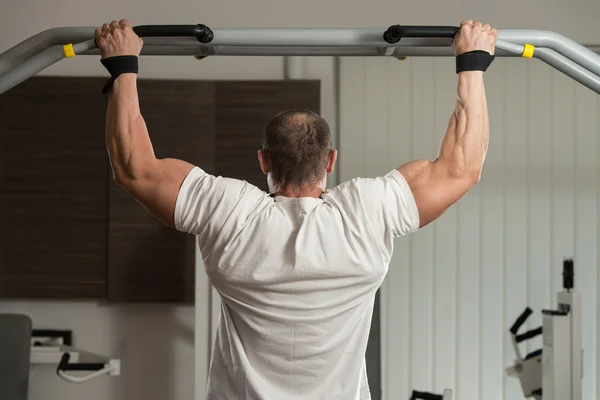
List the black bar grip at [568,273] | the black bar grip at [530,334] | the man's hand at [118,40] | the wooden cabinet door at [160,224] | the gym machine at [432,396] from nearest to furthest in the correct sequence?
the man's hand at [118,40], the gym machine at [432,396], the black bar grip at [568,273], the black bar grip at [530,334], the wooden cabinet door at [160,224]

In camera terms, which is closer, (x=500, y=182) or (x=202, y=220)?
(x=202, y=220)

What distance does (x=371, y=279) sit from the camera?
5.09 ft

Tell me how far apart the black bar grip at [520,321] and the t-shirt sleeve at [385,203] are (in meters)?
2.37

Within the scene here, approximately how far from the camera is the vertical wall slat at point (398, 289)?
396cm

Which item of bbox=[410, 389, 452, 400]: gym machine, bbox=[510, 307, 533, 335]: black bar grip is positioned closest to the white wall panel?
bbox=[510, 307, 533, 335]: black bar grip

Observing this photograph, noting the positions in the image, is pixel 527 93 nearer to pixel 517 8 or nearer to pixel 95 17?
pixel 517 8

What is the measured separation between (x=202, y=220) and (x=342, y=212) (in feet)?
0.94

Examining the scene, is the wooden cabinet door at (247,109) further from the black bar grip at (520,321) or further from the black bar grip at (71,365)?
the black bar grip at (520,321)

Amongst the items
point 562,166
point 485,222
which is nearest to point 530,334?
point 485,222

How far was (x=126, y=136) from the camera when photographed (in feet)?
5.11

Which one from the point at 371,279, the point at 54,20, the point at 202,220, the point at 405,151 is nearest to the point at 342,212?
the point at 371,279

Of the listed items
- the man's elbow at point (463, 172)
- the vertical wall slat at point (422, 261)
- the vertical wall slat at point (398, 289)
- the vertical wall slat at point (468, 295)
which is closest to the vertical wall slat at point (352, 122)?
the vertical wall slat at point (398, 289)

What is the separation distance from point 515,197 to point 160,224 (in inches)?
74.2

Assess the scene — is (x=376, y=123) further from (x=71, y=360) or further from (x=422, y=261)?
(x=71, y=360)
